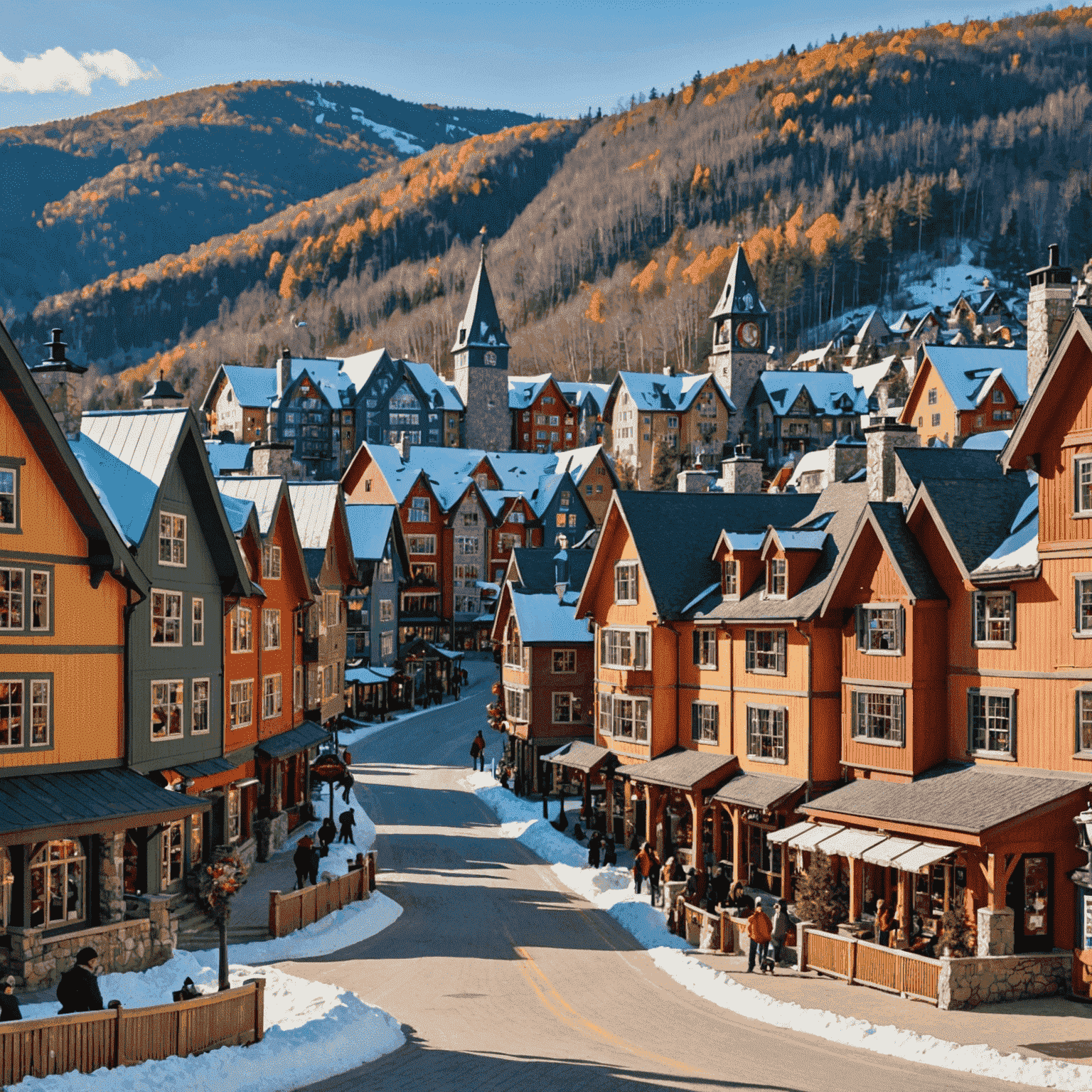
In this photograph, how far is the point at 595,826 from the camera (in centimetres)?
4344

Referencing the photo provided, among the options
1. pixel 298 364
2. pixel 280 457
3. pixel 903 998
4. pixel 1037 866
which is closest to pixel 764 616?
pixel 1037 866

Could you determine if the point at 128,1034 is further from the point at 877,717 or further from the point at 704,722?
the point at 704,722

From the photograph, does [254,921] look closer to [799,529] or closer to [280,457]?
[799,529]

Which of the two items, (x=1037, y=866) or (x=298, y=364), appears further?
(x=298, y=364)

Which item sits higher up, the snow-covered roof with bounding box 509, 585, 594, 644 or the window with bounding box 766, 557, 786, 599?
the window with bounding box 766, 557, 786, 599

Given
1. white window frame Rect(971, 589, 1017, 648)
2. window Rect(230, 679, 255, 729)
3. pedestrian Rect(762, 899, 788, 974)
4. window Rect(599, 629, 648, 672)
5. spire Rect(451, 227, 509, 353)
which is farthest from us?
spire Rect(451, 227, 509, 353)

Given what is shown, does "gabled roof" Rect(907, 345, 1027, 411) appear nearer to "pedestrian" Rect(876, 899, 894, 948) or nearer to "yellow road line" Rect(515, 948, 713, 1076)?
"pedestrian" Rect(876, 899, 894, 948)

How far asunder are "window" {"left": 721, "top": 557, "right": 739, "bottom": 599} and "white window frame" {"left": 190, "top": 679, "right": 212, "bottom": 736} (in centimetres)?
1544

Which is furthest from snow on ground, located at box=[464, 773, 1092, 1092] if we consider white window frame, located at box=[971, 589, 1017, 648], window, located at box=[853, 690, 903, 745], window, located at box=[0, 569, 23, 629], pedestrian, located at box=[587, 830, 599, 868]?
window, located at box=[0, 569, 23, 629]

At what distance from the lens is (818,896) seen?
2794 centimetres

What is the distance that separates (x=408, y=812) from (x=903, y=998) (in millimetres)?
25875

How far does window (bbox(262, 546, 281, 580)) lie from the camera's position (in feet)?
127

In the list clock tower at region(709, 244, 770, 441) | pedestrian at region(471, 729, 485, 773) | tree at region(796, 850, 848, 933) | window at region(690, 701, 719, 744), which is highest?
clock tower at region(709, 244, 770, 441)

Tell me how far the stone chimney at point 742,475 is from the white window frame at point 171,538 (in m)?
20.9
